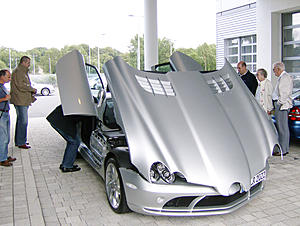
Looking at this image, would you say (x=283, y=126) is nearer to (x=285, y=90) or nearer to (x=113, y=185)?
(x=285, y=90)

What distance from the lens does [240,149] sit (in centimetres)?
358

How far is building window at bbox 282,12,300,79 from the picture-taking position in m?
12.1

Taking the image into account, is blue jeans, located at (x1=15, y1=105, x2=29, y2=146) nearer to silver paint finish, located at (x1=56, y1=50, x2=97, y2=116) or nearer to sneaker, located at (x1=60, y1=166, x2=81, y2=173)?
sneaker, located at (x1=60, y1=166, x2=81, y2=173)

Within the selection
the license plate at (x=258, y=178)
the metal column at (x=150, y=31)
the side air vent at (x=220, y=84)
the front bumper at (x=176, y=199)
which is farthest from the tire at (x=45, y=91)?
the license plate at (x=258, y=178)

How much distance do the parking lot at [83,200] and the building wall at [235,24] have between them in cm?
1251

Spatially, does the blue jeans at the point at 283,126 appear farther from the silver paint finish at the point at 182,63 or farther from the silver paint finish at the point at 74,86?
the silver paint finish at the point at 74,86

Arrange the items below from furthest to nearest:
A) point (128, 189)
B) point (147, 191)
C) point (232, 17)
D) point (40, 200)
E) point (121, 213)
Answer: point (232, 17) → point (40, 200) → point (121, 213) → point (128, 189) → point (147, 191)

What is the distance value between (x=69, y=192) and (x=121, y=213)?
117 cm

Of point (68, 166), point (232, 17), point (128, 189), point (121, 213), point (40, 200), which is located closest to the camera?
point (128, 189)

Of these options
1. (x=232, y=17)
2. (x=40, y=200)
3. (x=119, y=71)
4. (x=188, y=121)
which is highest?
(x=232, y=17)

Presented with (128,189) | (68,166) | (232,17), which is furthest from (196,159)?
(232,17)

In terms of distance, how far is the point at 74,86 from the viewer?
4922 millimetres

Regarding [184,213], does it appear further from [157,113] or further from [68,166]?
[68,166]

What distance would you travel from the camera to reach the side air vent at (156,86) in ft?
12.6
